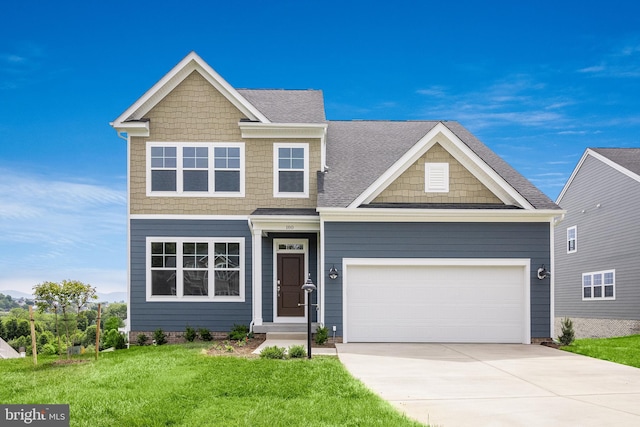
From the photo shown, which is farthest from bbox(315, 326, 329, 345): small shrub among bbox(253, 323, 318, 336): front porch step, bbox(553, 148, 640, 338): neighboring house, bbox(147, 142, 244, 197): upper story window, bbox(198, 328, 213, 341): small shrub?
bbox(553, 148, 640, 338): neighboring house

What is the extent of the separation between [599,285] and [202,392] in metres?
23.0

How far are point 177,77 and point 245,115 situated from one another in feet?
7.62

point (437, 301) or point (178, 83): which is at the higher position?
point (178, 83)

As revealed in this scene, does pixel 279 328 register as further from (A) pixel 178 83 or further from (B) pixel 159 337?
(A) pixel 178 83

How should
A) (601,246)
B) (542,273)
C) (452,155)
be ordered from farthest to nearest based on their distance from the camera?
(601,246)
(452,155)
(542,273)

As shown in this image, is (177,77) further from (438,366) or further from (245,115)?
(438,366)

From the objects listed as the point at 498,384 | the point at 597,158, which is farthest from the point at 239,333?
the point at 597,158

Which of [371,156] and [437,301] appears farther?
[371,156]

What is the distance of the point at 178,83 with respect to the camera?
59.7 feet

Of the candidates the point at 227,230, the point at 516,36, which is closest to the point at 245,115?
the point at 227,230

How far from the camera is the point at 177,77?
714 inches

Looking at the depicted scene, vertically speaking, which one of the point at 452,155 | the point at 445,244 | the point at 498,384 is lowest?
the point at 498,384

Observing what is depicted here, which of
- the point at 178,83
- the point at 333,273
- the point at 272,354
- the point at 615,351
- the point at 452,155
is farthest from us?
the point at 178,83

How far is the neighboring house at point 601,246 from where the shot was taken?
24.5m
